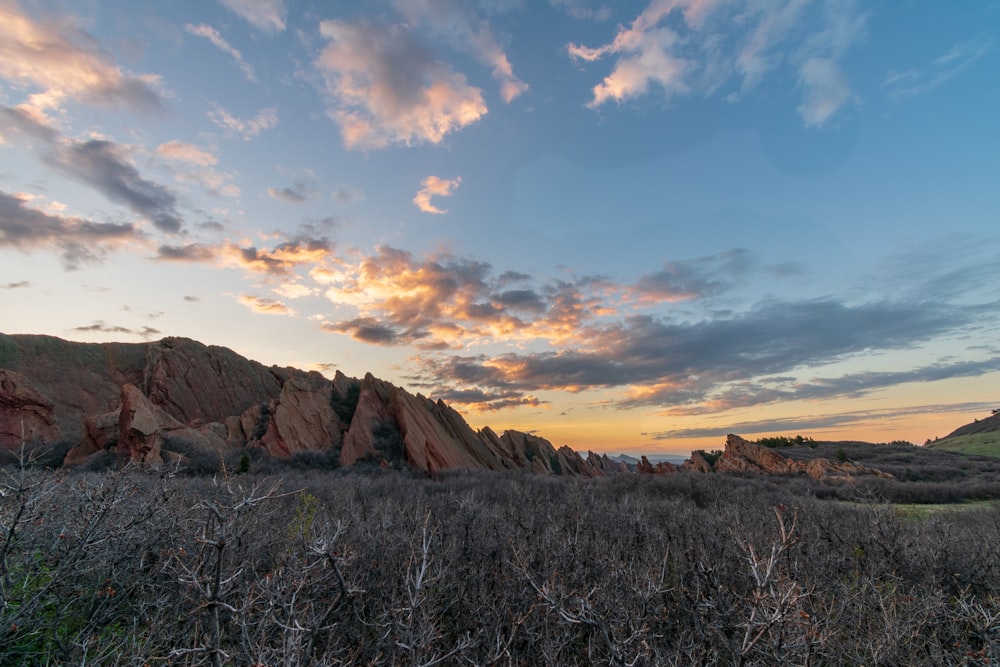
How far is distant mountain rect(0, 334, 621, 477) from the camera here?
3975 centimetres

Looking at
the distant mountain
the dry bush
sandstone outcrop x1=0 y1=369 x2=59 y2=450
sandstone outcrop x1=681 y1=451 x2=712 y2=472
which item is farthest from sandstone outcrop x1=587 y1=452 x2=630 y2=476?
sandstone outcrop x1=0 y1=369 x2=59 y2=450

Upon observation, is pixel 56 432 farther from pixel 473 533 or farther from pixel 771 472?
pixel 771 472

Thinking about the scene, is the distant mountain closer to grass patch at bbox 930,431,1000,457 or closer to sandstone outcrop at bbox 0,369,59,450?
sandstone outcrop at bbox 0,369,59,450

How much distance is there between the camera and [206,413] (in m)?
57.7

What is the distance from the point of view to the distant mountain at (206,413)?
39750 mm

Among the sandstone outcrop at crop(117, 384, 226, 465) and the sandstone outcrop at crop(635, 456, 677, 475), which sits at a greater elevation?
the sandstone outcrop at crop(117, 384, 226, 465)

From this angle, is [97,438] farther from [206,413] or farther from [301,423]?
[206,413]

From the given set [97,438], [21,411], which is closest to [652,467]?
[97,438]

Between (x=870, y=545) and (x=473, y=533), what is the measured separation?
47.5 feet

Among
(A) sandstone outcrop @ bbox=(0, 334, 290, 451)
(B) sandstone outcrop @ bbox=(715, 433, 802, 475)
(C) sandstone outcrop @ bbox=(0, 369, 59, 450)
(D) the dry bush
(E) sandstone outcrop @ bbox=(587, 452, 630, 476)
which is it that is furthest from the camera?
(E) sandstone outcrop @ bbox=(587, 452, 630, 476)

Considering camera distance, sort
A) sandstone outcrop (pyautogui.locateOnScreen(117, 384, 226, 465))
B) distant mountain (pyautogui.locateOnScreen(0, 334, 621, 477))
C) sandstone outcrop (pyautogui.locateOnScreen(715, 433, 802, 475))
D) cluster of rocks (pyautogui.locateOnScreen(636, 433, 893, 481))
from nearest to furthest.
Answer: sandstone outcrop (pyautogui.locateOnScreen(117, 384, 226, 465)) → distant mountain (pyautogui.locateOnScreen(0, 334, 621, 477)) → cluster of rocks (pyautogui.locateOnScreen(636, 433, 893, 481)) → sandstone outcrop (pyautogui.locateOnScreen(715, 433, 802, 475))

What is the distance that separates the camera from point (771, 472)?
4769cm

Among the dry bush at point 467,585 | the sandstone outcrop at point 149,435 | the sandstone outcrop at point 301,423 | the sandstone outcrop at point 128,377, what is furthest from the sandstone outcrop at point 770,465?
the sandstone outcrop at point 128,377

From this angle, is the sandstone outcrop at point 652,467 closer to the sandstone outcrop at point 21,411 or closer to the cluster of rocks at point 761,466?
the cluster of rocks at point 761,466
